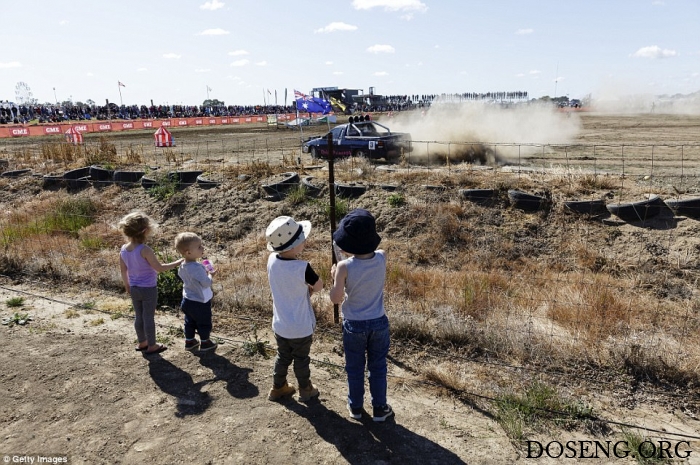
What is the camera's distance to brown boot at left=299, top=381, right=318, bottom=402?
400 cm

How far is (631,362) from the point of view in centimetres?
445

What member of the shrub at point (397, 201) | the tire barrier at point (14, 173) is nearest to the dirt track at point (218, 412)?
the shrub at point (397, 201)

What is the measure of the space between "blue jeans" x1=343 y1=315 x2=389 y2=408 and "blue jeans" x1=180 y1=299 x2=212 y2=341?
6.02ft

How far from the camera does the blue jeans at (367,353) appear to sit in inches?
142

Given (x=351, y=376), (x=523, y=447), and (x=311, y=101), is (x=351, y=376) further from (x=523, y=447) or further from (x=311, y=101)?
(x=311, y=101)

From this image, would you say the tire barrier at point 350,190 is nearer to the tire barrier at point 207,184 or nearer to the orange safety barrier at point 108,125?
the tire barrier at point 207,184

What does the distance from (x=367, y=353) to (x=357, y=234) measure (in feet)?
3.03

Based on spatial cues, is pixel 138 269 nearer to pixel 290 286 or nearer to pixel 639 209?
pixel 290 286

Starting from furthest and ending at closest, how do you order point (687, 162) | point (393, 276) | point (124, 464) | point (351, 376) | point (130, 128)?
point (130, 128) → point (687, 162) → point (393, 276) → point (351, 376) → point (124, 464)

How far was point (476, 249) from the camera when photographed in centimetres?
899

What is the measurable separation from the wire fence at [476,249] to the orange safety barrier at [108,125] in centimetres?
2087

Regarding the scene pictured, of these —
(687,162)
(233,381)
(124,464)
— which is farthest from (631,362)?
(687,162)

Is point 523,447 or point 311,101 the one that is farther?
point 311,101

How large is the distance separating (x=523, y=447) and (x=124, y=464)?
108 inches
